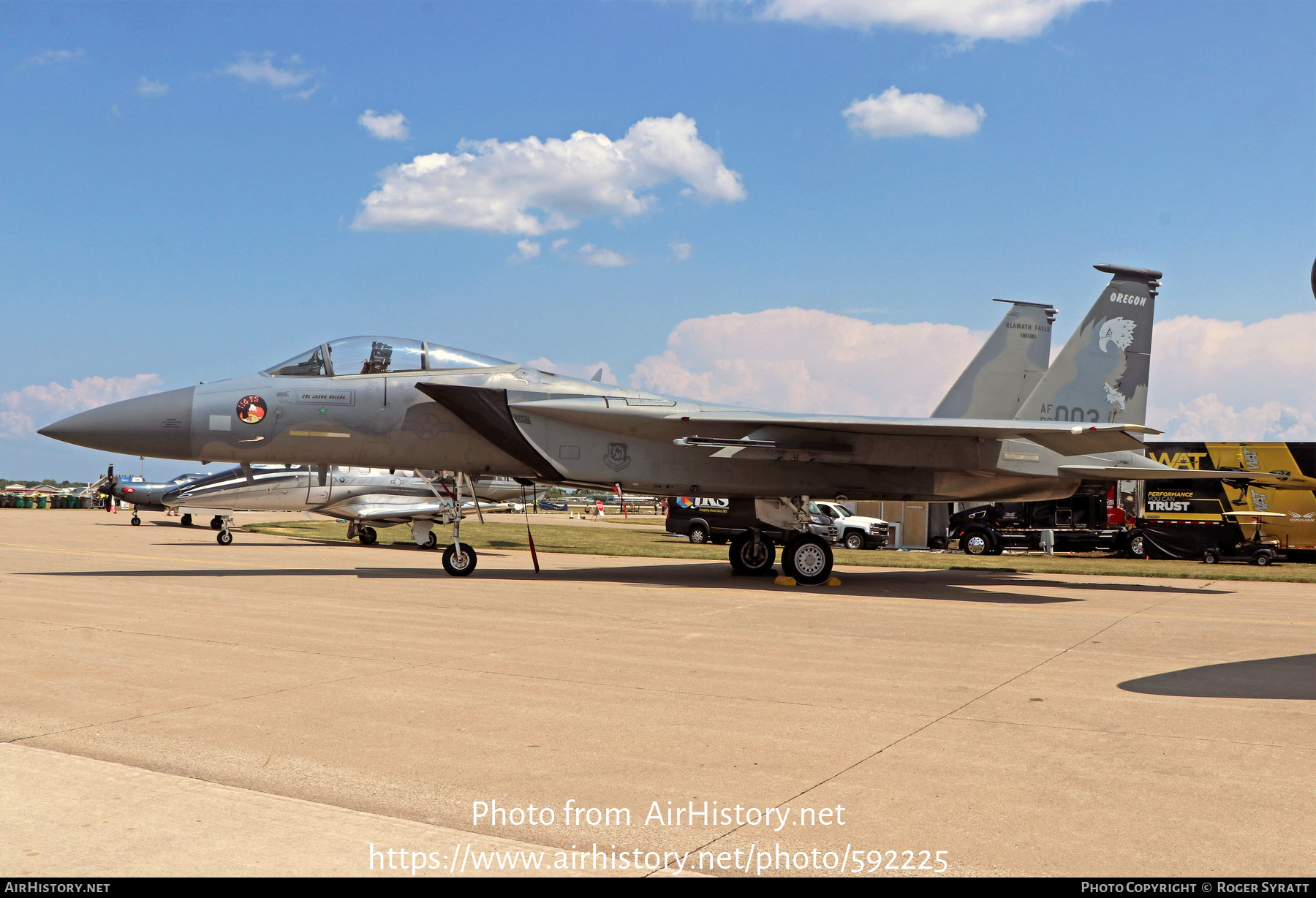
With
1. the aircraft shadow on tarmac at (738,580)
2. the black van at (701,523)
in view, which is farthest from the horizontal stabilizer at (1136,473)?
the black van at (701,523)

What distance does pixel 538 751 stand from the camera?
4652 millimetres

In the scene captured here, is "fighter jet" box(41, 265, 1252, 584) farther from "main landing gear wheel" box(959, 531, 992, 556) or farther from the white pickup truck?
the white pickup truck

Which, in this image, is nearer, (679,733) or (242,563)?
(679,733)

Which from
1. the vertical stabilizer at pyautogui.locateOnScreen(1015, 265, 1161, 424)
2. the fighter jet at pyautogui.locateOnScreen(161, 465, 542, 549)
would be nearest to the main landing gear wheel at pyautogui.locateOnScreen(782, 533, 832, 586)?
the vertical stabilizer at pyautogui.locateOnScreen(1015, 265, 1161, 424)

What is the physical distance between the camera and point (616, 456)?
1449cm

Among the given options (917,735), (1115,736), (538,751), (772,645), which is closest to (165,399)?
(772,645)

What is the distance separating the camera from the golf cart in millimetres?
Answer: 25156

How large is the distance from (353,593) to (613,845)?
920 cm

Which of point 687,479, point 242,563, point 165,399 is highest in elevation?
point 165,399

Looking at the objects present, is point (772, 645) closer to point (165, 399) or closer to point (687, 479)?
point (687, 479)

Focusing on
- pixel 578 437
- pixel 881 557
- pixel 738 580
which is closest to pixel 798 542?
pixel 738 580

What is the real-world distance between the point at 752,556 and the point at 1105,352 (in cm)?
738

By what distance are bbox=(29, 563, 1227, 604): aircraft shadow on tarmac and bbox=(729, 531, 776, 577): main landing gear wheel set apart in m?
0.30

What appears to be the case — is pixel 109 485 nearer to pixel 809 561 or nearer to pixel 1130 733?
pixel 809 561
